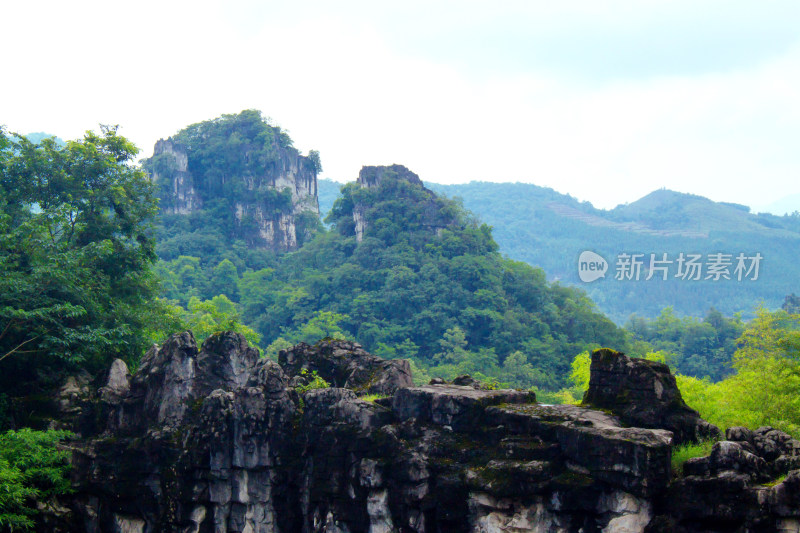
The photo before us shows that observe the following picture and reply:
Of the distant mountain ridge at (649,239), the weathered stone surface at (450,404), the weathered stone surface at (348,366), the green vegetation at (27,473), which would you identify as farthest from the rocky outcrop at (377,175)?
the distant mountain ridge at (649,239)

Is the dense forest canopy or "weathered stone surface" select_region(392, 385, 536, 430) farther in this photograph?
the dense forest canopy

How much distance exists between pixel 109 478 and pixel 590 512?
31.2 feet

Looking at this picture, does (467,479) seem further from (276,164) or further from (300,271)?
(276,164)

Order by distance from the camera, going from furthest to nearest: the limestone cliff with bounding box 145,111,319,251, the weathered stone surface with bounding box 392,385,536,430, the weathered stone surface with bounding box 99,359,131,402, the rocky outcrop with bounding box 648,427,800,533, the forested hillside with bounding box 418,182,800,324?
the forested hillside with bounding box 418,182,800,324, the limestone cliff with bounding box 145,111,319,251, the weathered stone surface with bounding box 99,359,131,402, the weathered stone surface with bounding box 392,385,536,430, the rocky outcrop with bounding box 648,427,800,533

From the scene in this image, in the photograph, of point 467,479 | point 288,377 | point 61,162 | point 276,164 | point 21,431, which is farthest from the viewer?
point 276,164

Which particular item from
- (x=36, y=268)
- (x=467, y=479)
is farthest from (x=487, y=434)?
(x=36, y=268)

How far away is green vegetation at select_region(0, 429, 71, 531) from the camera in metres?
14.0

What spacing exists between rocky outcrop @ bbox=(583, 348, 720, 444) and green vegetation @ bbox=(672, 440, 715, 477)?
0.25 m

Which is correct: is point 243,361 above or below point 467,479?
above

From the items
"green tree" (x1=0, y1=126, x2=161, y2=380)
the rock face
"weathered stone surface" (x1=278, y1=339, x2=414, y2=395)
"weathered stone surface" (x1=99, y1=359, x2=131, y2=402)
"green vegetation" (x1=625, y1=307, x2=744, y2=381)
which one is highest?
the rock face

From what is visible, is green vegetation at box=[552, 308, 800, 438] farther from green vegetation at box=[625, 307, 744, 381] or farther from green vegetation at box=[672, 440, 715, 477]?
green vegetation at box=[625, 307, 744, 381]

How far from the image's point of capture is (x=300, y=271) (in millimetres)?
57750

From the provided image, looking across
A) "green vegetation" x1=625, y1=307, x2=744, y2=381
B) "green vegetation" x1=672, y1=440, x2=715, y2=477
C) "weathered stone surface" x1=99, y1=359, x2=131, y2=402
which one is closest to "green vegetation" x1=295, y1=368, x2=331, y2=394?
"weathered stone surface" x1=99, y1=359, x2=131, y2=402

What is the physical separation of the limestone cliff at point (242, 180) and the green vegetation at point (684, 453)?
5782cm
